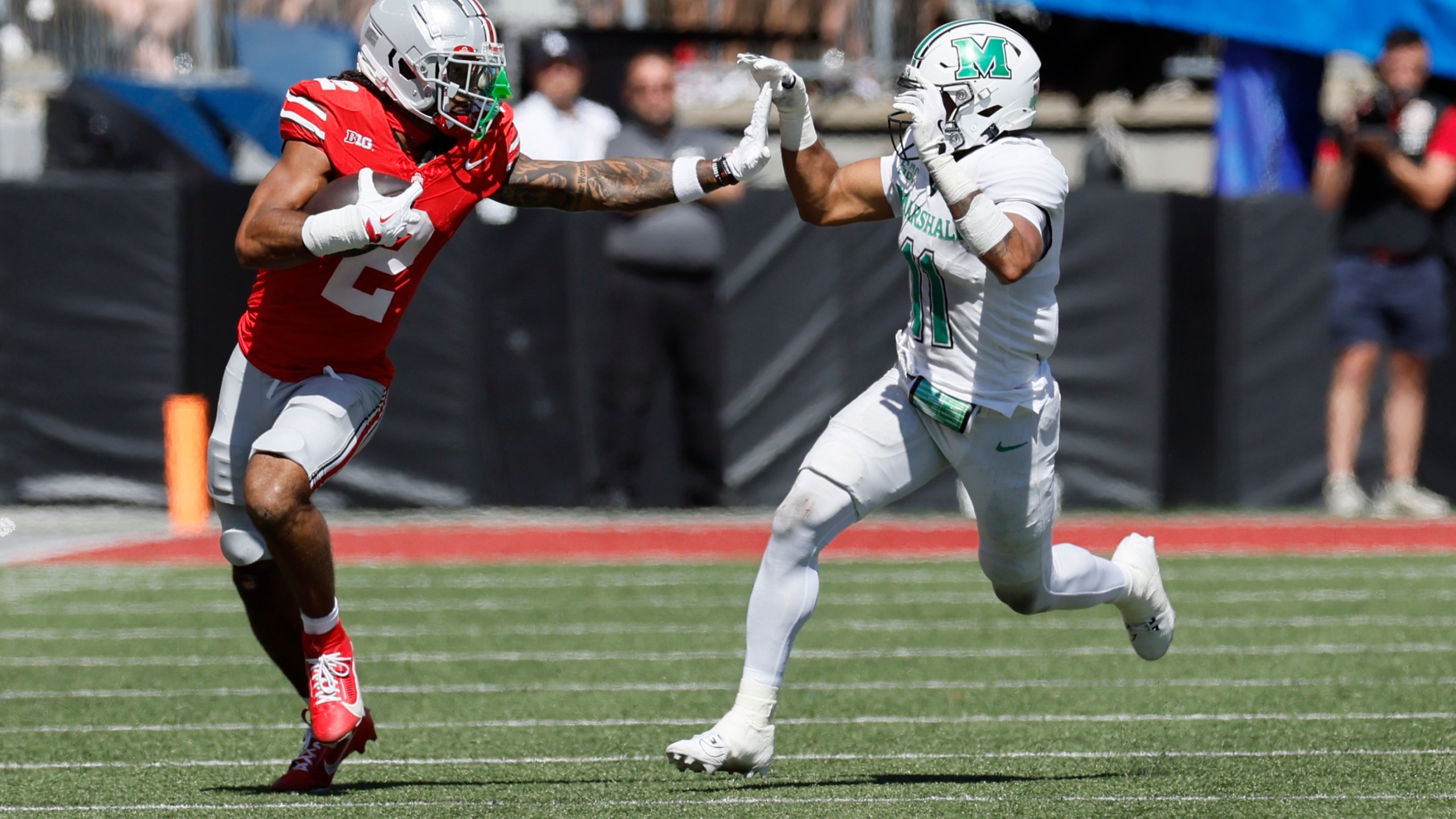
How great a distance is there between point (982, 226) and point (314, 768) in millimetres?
1975

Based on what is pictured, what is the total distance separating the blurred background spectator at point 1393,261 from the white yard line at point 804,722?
5.23 meters

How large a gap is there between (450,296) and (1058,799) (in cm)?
690

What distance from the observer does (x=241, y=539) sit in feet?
16.6

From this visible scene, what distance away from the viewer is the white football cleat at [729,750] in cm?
459

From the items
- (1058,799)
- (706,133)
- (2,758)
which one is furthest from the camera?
(706,133)

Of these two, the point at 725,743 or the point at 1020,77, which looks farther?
the point at 1020,77

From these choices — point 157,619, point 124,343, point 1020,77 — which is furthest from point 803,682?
point 124,343

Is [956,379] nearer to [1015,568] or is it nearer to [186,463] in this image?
[1015,568]

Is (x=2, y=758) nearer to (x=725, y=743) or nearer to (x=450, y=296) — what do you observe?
(x=725, y=743)

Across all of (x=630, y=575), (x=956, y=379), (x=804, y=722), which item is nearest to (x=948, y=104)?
(x=956, y=379)

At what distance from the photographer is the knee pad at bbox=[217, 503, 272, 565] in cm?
507

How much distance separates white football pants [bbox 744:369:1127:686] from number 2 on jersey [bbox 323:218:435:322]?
107 centimetres

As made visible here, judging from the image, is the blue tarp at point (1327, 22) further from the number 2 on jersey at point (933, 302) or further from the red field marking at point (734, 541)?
the number 2 on jersey at point (933, 302)

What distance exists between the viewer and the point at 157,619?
25.9 feet
